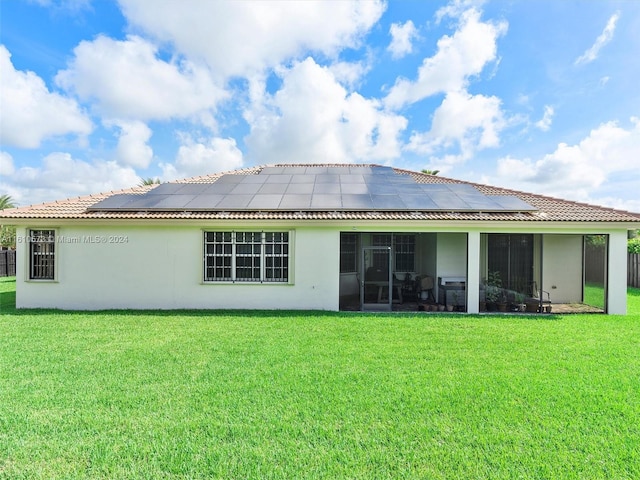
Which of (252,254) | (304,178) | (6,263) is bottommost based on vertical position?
(6,263)

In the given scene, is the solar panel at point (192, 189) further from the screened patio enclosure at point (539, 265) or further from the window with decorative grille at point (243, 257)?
the screened patio enclosure at point (539, 265)

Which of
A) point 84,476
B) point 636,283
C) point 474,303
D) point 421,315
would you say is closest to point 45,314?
point 84,476

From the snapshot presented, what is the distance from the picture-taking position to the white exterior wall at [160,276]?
11.2 metres

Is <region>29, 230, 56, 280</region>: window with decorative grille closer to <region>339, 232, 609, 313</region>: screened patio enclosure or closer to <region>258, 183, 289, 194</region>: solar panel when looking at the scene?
<region>258, 183, 289, 194</region>: solar panel

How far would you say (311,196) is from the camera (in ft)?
40.7

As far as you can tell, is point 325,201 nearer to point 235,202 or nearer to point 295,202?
point 295,202

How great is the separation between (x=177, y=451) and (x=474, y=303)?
10.5 metres

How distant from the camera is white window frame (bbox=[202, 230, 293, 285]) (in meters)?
11.4

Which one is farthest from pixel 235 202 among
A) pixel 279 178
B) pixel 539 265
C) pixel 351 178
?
pixel 539 265

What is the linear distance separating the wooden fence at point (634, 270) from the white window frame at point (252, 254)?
865 inches

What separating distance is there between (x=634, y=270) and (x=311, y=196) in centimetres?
2125

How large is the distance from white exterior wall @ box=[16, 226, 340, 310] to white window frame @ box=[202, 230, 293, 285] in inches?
8.3

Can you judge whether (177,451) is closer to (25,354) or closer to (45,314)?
(25,354)

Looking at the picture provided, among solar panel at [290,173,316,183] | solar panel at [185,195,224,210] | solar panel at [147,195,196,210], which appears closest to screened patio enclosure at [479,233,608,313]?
solar panel at [290,173,316,183]
